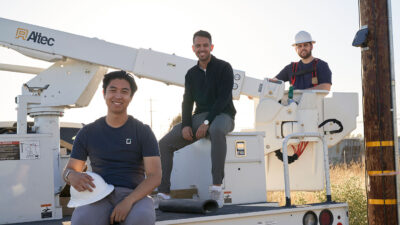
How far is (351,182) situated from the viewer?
11609mm

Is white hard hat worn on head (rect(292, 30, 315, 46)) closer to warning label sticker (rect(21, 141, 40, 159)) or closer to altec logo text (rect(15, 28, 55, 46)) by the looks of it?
altec logo text (rect(15, 28, 55, 46))

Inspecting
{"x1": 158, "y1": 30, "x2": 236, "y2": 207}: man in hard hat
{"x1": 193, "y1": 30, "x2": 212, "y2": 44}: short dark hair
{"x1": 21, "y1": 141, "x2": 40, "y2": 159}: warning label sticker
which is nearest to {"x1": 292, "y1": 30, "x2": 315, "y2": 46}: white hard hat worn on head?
{"x1": 158, "y1": 30, "x2": 236, "y2": 207}: man in hard hat

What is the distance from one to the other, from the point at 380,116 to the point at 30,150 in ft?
13.9

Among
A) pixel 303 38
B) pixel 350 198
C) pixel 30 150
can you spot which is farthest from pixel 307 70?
pixel 350 198

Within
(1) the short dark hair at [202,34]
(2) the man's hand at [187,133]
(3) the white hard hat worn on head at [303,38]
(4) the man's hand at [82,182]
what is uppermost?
(3) the white hard hat worn on head at [303,38]

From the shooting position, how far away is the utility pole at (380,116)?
720 centimetres

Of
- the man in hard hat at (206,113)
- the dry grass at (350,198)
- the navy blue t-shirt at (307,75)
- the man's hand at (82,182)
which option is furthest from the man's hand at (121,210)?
the dry grass at (350,198)

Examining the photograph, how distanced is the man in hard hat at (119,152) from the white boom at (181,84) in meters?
2.10

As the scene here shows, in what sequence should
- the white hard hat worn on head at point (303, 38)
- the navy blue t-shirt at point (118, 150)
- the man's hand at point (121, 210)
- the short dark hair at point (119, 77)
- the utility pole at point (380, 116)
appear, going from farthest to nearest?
the white hard hat worn on head at point (303, 38)
the utility pole at point (380, 116)
the short dark hair at point (119, 77)
the navy blue t-shirt at point (118, 150)
the man's hand at point (121, 210)

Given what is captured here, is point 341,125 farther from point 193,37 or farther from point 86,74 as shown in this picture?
point 86,74

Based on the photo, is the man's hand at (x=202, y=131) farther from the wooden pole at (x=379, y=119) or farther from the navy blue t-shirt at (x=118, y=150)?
the wooden pole at (x=379, y=119)

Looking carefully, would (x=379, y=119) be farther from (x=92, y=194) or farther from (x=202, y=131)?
(x=92, y=194)

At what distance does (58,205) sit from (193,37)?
2.11 m

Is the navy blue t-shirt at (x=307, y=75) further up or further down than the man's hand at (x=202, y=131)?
further up
